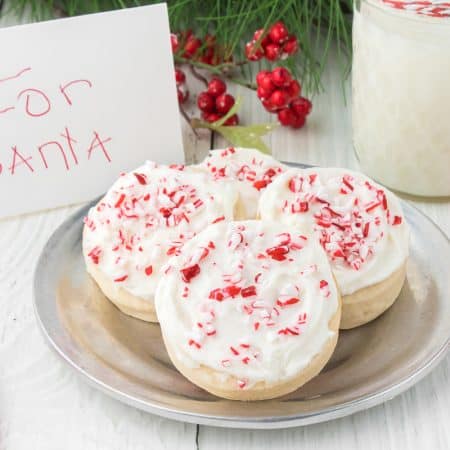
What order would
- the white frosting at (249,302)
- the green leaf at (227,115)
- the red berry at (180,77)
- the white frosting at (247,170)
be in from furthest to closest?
the red berry at (180,77) → the green leaf at (227,115) → the white frosting at (247,170) → the white frosting at (249,302)

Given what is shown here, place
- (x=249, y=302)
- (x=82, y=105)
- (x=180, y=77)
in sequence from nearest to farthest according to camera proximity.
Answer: (x=249, y=302) → (x=82, y=105) → (x=180, y=77)

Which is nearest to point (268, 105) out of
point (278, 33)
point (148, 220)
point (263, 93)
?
point (263, 93)

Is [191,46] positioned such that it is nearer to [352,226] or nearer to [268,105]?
[268,105]

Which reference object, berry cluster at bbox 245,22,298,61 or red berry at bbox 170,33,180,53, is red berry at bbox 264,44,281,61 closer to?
berry cluster at bbox 245,22,298,61

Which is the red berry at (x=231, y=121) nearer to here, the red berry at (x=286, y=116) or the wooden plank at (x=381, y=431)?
the red berry at (x=286, y=116)

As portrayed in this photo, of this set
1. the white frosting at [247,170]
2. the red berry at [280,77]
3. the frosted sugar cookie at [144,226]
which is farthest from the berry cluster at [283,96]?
the frosted sugar cookie at [144,226]
